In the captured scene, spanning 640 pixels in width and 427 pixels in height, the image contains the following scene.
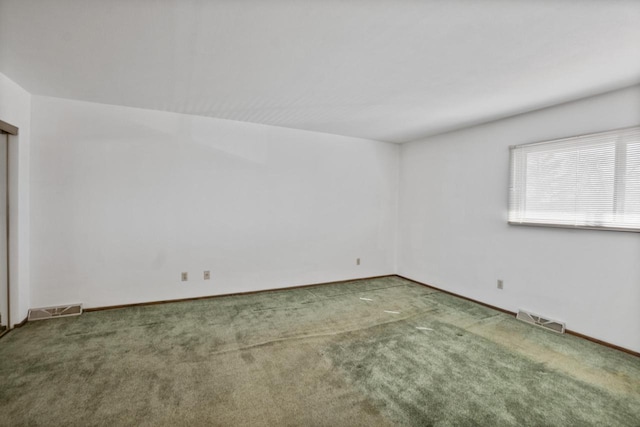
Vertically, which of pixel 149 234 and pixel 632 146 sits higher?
pixel 632 146

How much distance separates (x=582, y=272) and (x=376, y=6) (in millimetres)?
3255

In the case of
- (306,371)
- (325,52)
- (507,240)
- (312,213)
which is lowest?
(306,371)

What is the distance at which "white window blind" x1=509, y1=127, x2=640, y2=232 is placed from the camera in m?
2.69

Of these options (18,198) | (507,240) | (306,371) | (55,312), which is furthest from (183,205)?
(507,240)

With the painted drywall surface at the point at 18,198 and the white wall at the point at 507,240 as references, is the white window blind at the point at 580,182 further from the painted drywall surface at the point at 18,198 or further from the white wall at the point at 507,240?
the painted drywall surface at the point at 18,198

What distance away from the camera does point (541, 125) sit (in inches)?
131

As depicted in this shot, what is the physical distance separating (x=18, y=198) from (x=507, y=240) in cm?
555

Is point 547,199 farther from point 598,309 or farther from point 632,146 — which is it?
point 598,309

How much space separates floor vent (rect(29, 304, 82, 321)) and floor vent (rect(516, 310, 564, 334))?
5133 millimetres

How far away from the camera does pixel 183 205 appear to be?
3.86m

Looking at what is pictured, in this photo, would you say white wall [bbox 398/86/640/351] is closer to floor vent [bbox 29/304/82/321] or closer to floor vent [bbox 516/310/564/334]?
floor vent [bbox 516/310/564/334]

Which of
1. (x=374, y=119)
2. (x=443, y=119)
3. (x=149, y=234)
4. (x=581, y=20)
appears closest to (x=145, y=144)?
(x=149, y=234)

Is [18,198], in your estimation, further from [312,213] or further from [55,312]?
[312,213]

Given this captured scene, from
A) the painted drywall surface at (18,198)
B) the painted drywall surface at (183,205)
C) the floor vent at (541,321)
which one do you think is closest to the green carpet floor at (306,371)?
the floor vent at (541,321)
